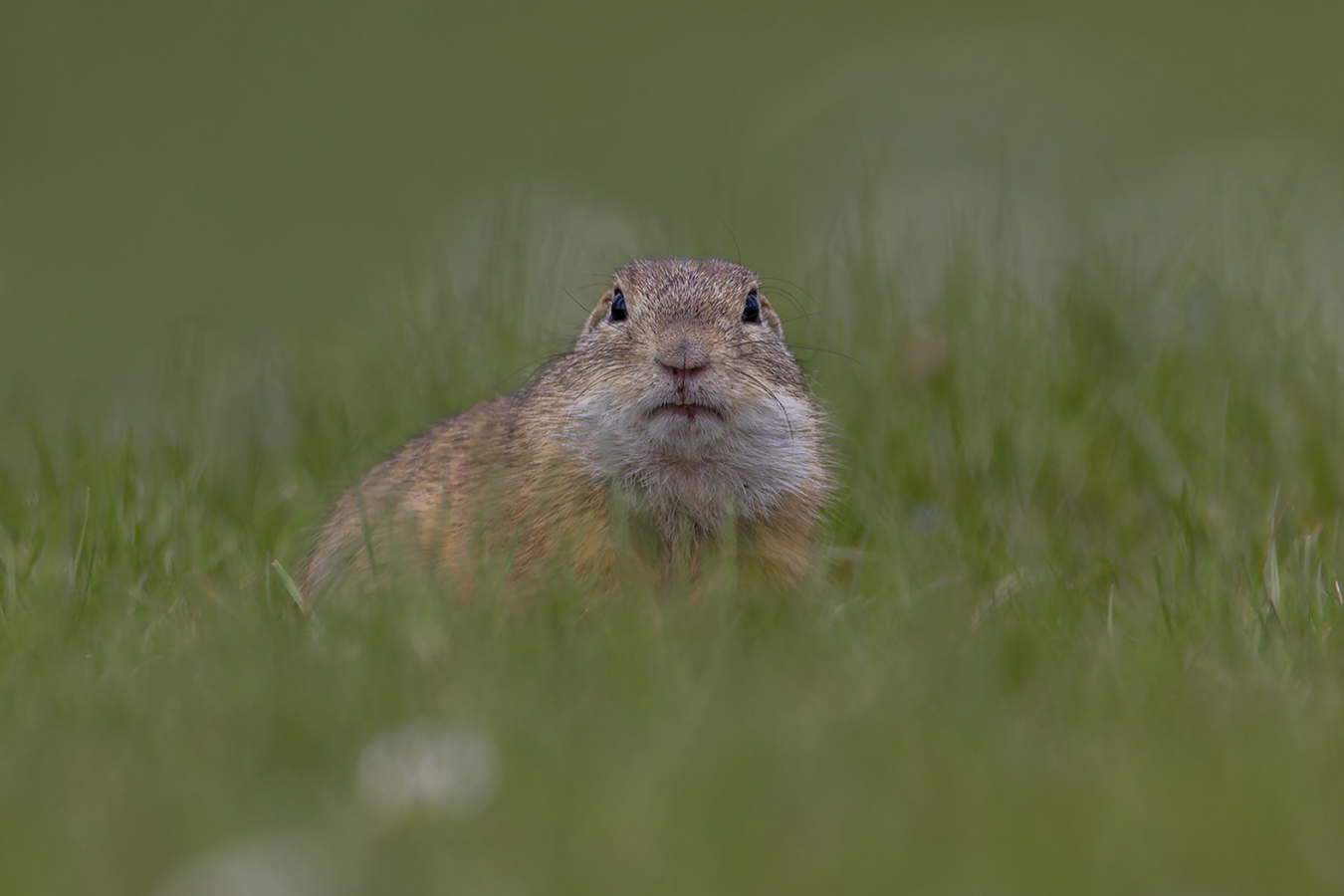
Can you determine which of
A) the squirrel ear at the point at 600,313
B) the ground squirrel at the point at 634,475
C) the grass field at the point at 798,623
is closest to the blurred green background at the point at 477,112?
the grass field at the point at 798,623

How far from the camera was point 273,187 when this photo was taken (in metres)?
16.1

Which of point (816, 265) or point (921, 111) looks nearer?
point (816, 265)

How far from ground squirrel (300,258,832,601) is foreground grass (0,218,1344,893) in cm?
25

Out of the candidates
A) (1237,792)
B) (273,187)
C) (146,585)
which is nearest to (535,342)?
(146,585)

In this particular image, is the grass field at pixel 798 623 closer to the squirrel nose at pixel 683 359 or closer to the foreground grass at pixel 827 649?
the foreground grass at pixel 827 649

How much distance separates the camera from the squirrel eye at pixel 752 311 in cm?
501

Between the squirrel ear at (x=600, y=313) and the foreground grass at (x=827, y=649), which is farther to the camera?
the squirrel ear at (x=600, y=313)

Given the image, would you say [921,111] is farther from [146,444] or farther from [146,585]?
[146,585]

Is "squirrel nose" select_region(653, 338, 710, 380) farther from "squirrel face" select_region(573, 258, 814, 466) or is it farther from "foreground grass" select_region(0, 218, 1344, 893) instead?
"foreground grass" select_region(0, 218, 1344, 893)

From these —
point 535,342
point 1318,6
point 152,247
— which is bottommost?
point 152,247

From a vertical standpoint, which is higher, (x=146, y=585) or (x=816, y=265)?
(x=816, y=265)

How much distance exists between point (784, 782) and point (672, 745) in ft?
0.68

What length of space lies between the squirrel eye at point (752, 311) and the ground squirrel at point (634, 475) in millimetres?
140

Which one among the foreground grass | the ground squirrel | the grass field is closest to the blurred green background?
the grass field
